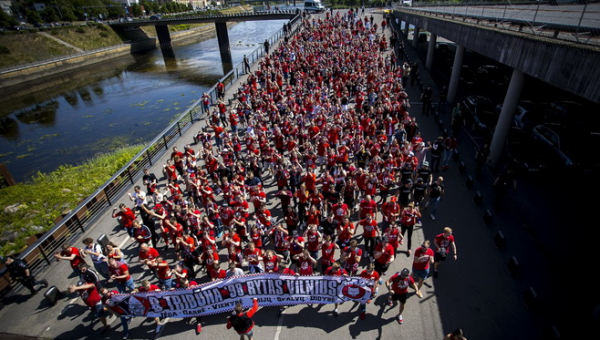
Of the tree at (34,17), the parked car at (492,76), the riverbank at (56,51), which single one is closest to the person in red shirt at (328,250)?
the parked car at (492,76)

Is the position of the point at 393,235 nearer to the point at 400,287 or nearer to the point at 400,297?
the point at 400,287

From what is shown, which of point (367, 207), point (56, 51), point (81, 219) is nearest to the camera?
point (367, 207)

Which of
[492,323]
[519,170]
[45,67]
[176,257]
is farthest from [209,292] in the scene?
[45,67]

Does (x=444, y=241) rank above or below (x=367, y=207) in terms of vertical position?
below

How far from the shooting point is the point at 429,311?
7820 mm

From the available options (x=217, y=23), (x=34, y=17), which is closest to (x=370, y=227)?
(x=217, y=23)

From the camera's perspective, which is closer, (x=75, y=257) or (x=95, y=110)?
(x=75, y=257)

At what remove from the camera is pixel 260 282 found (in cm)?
759

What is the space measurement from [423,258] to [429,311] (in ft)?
4.42

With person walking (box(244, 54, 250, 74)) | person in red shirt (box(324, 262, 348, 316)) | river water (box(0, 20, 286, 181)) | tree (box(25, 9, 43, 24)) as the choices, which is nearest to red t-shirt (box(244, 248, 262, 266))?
person in red shirt (box(324, 262, 348, 316))

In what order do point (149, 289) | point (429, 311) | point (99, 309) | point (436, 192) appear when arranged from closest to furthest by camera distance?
point (149, 289) → point (99, 309) → point (429, 311) → point (436, 192)

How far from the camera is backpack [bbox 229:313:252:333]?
6.38 m

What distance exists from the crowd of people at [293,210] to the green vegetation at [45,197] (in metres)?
6.13

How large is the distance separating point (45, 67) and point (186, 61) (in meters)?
21.3
